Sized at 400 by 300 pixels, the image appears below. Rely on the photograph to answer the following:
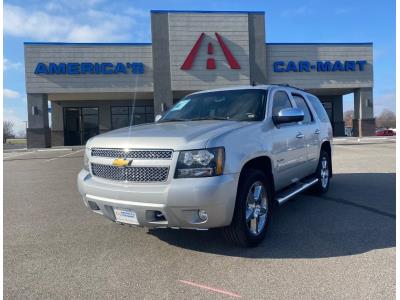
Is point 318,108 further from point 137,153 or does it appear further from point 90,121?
point 90,121

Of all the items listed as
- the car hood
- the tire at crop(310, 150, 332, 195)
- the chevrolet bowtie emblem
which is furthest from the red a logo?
the chevrolet bowtie emblem

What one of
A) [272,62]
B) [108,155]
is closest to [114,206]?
[108,155]

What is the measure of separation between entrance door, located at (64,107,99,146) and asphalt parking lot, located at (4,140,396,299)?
90.7 ft

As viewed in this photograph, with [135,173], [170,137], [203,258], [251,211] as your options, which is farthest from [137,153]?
[251,211]

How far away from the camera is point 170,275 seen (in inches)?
134

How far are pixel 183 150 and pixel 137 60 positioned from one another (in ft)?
83.4

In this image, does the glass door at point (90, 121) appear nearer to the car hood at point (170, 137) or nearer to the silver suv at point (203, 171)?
the silver suv at point (203, 171)

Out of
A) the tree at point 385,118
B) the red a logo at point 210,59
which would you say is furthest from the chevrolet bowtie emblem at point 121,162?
the tree at point 385,118

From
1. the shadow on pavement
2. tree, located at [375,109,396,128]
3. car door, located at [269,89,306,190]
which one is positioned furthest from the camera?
tree, located at [375,109,396,128]

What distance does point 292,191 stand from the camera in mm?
5035

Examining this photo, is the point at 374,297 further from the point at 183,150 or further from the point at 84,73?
the point at 84,73

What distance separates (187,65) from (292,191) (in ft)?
77.6

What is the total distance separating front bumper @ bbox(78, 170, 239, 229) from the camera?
341 centimetres

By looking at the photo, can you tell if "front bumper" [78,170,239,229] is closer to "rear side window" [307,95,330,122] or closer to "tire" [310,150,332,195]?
"tire" [310,150,332,195]
